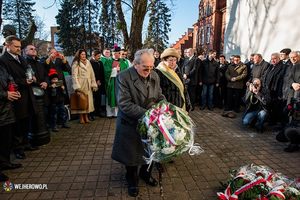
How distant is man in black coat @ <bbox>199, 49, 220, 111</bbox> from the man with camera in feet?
7.47

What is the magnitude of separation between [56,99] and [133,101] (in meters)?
3.50

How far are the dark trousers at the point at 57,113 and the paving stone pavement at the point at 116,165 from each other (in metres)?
0.40

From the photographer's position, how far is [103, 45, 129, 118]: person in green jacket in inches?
266

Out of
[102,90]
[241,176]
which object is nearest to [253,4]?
[102,90]

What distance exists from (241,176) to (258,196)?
0.35 metres

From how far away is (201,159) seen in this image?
13.3 ft

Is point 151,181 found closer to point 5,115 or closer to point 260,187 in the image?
point 260,187

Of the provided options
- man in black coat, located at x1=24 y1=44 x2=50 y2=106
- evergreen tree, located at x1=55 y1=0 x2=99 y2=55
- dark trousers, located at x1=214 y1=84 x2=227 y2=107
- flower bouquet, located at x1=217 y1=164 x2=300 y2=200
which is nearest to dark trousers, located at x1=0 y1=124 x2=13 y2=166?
man in black coat, located at x1=24 y1=44 x2=50 y2=106

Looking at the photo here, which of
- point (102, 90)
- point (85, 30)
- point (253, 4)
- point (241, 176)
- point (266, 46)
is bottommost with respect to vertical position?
point (241, 176)

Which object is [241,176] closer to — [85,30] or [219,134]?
[219,134]

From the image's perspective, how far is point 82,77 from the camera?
19.8 feet

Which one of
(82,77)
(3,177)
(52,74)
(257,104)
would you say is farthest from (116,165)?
(257,104)

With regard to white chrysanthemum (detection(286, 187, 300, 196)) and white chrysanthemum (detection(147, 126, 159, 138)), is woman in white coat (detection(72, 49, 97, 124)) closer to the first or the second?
white chrysanthemum (detection(147, 126, 159, 138))

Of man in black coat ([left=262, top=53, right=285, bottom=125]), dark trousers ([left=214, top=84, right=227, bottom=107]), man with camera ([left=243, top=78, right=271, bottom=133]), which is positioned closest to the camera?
man with camera ([left=243, top=78, right=271, bottom=133])
